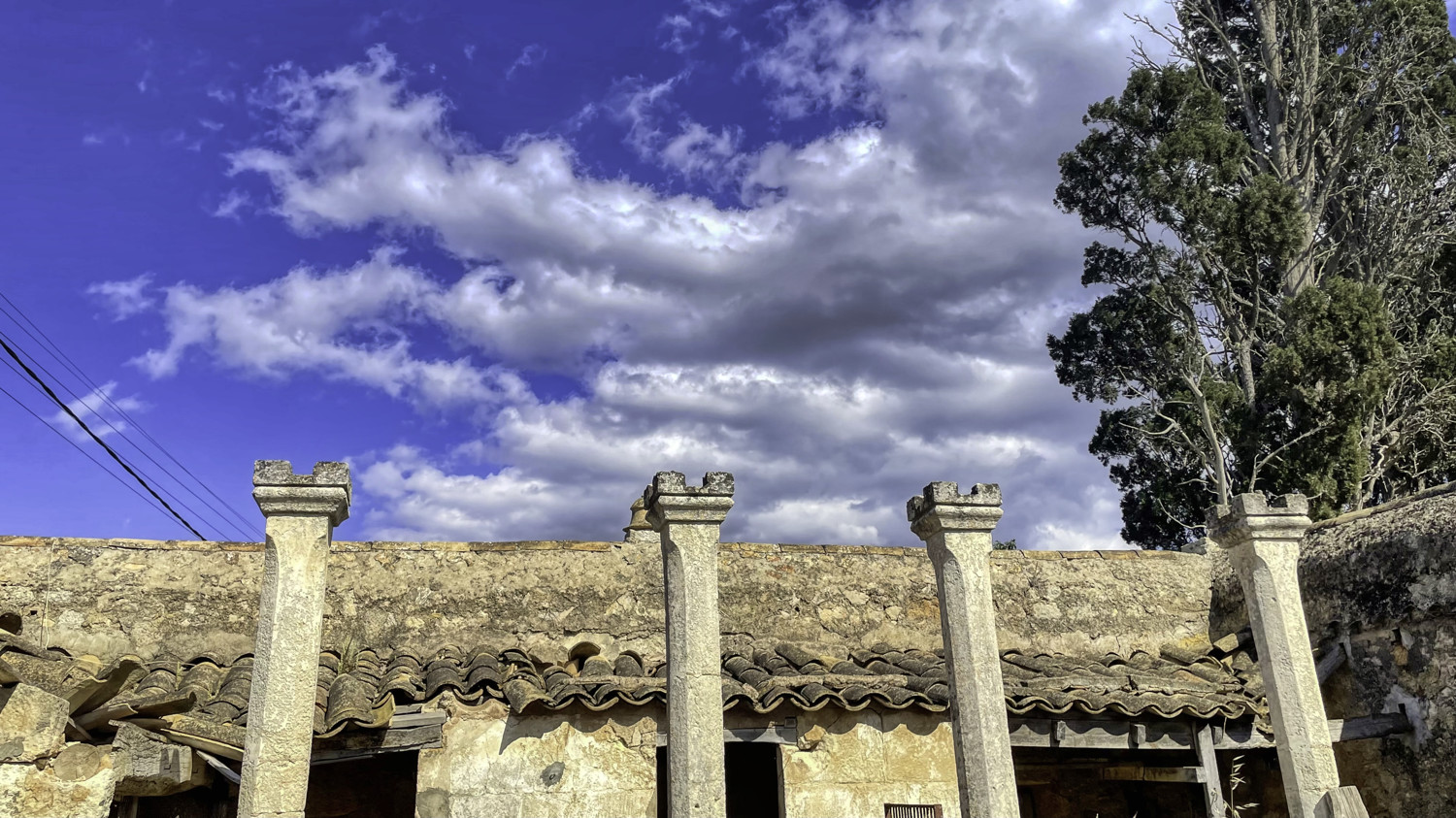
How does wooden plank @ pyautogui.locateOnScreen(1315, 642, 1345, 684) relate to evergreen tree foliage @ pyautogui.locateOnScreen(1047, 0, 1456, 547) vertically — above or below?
below

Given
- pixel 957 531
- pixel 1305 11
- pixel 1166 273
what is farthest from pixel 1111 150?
pixel 957 531

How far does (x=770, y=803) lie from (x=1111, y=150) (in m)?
14.1

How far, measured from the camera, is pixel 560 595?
31.2ft

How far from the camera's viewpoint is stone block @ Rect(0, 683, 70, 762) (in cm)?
Answer: 597

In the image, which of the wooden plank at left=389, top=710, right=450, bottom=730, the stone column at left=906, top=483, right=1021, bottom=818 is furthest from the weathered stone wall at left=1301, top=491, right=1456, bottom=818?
the wooden plank at left=389, top=710, right=450, bottom=730

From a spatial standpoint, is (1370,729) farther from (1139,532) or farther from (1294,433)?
(1139,532)

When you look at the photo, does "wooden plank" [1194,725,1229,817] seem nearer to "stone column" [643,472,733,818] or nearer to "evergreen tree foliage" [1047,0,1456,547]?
"stone column" [643,472,733,818]

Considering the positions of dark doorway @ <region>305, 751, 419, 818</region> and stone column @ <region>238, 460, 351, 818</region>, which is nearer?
stone column @ <region>238, 460, 351, 818</region>

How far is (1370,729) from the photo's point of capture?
8.80m

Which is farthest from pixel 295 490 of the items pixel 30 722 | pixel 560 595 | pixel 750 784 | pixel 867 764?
pixel 750 784

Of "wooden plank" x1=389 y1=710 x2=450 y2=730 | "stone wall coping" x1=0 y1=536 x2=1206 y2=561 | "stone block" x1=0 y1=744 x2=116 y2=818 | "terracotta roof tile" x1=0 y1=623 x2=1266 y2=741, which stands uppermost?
"stone wall coping" x1=0 y1=536 x2=1206 y2=561

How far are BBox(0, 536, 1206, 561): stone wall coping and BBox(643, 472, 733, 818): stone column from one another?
294 cm

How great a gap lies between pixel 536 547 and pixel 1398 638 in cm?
711

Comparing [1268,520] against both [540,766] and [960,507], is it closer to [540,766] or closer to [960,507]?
[960,507]
